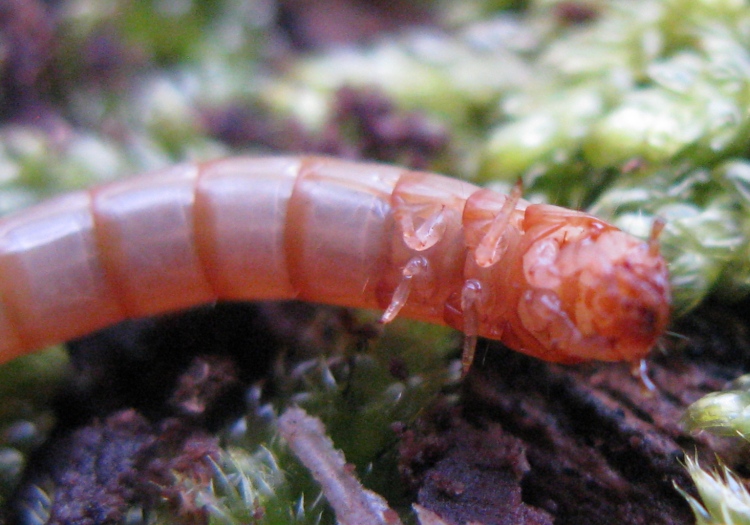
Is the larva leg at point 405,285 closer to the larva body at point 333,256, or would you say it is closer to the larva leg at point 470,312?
the larva body at point 333,256

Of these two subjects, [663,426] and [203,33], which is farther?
[203,33]

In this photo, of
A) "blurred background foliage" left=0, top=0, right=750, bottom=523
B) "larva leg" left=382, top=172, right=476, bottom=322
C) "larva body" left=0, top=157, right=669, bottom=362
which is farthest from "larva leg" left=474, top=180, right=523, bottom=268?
"blurred background foliage" left=0, top=0, right=750, bottom=523

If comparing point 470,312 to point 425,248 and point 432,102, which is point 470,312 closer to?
point 425,248

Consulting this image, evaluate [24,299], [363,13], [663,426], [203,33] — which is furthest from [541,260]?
[363,13]

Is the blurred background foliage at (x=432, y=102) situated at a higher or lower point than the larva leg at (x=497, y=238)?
lower

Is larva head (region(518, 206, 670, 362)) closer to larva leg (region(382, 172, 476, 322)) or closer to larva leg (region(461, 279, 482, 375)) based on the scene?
larva leg (region(461, 279, 482, 375))

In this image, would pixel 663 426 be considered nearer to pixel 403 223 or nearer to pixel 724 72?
pixel 403 223

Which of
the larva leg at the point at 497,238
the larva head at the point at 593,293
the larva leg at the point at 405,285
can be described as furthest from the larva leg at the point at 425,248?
the larva head at the point at 593,293

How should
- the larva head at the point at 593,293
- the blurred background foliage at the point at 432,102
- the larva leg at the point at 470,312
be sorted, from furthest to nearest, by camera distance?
the blurred background foliage at the point at 432,102, the larva leg at the point at 470,312, the larva head at the point at 593,293
